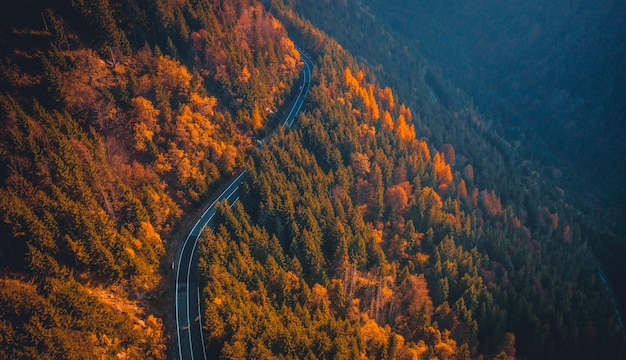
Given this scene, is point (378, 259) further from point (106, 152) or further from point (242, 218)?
point (106, 152)

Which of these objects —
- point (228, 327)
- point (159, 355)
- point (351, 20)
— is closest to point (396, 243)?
point (228, 327)

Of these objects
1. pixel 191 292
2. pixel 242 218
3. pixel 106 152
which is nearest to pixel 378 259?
pixel 242 218

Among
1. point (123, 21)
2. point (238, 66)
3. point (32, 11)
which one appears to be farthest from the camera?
point (238, 66)

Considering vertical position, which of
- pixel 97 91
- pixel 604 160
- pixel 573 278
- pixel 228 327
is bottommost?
pixel 228 327

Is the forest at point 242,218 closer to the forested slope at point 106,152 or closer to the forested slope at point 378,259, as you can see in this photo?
the forested slope at point 106,152

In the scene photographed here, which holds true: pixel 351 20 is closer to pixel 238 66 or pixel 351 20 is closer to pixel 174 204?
pixel 238 66

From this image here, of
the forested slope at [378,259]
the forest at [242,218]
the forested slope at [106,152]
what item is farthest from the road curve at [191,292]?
the forested slope at [378,259]

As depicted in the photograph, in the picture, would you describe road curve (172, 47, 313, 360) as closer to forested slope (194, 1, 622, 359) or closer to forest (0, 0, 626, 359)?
forest (0, 0, 626, 359)

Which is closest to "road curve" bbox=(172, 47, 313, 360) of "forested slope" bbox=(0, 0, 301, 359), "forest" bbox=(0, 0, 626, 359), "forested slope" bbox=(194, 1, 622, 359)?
"forest" bbox=(0, 0, 626, 359)
